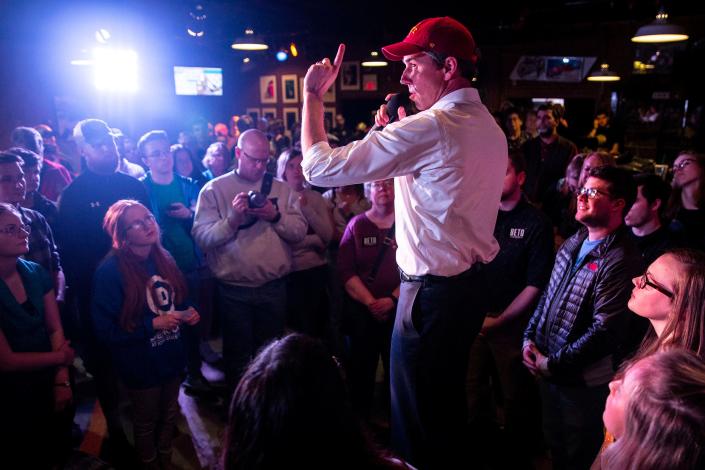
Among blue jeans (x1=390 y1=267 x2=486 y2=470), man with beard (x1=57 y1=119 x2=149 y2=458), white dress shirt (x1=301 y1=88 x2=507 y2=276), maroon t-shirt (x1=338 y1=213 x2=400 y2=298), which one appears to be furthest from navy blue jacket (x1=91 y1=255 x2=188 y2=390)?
white dress shirt (x1=301 y1=88 x2=507 y2=276)

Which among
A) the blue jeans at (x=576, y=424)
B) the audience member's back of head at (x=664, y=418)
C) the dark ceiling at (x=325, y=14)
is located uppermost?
the dark ceiling at (x=325, y=14)

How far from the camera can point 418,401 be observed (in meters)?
1.86

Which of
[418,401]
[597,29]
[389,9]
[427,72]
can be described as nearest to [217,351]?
[418,401]

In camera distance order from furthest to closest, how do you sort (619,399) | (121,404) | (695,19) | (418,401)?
(695,19), (121,404), (418,401), (619,399)

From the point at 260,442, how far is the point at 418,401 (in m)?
1.04

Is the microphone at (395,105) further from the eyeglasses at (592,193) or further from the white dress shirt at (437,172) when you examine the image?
the eyeglasses at (592,193)

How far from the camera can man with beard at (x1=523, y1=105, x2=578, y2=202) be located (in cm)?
504

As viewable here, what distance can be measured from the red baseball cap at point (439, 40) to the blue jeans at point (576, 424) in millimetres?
1471

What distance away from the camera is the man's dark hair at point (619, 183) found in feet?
7.17

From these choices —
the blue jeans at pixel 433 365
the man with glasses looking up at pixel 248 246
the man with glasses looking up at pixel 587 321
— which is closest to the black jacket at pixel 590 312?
the man with glasses looking up at pixel 587 321

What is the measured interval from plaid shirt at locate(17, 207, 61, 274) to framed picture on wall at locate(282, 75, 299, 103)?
11997 mm

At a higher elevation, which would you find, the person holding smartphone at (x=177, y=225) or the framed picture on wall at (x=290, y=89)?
the framed picture on wall at (x=290, y=89)

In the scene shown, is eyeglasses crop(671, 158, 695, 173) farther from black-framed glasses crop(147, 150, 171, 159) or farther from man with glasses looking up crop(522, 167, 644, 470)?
black-framed glasses crop(147, 150, 171, 159)

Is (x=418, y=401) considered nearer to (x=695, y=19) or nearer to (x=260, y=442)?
(x=260, y=442)
